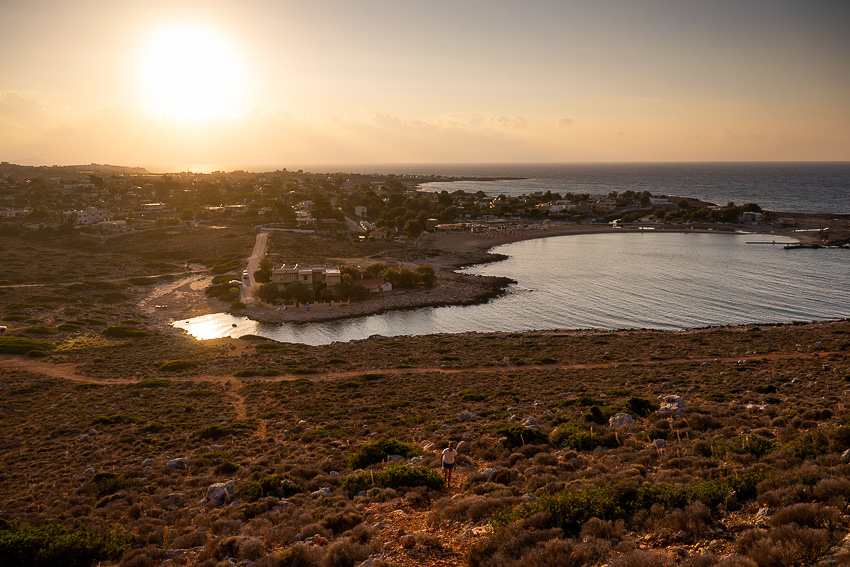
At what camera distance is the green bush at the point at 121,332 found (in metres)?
38.3

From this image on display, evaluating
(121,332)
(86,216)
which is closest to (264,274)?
(121,332)

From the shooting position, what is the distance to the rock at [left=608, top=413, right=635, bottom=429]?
49.2 feet

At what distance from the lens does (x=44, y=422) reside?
1923 centimetres

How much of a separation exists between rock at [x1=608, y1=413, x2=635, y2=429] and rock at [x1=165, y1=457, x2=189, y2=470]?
499 inches

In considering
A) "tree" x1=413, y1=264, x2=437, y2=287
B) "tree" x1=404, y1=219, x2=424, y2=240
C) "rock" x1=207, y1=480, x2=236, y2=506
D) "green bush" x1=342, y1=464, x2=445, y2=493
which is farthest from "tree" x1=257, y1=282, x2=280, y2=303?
"green bush" x1=342, y1=464, x2=445, y2=493

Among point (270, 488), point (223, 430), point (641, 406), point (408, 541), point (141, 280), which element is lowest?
point (223, 430)

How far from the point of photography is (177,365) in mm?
29594

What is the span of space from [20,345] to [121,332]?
24.5 feet

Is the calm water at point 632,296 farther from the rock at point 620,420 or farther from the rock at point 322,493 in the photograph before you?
the rock at point 322,493

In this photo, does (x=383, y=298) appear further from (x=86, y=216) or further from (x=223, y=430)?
(x=86, y=216)

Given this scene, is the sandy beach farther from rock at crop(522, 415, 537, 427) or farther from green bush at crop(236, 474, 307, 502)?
green bush at crop(236, 474, 307, 502)

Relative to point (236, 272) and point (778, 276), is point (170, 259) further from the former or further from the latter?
point (778, 276)

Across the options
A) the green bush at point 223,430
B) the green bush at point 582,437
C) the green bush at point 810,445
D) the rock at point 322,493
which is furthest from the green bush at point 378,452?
the green bush at point 810,445

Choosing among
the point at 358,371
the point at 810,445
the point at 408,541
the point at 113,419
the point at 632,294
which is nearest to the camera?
the point at 408,541
